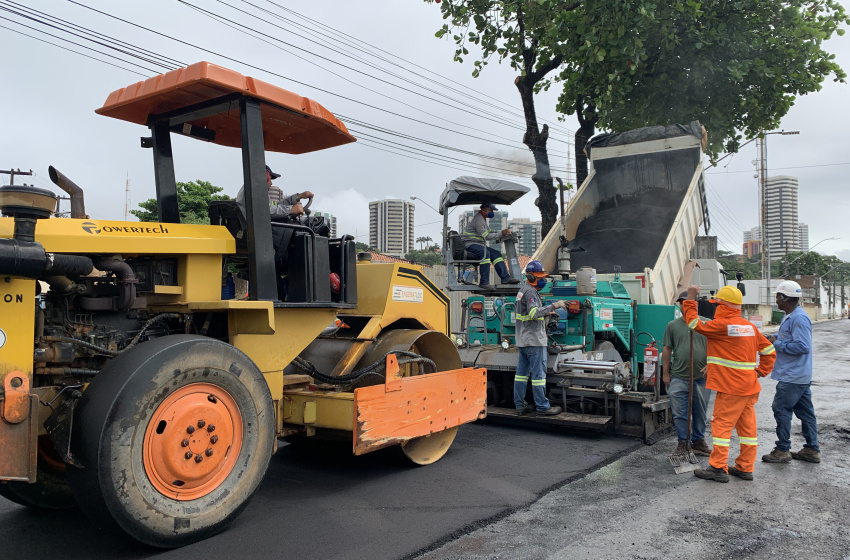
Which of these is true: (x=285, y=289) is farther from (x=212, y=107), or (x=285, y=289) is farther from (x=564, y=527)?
(x=564, y=527)

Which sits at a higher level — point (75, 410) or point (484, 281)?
point (484, 281)

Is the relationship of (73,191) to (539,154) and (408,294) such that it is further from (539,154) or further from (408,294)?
(539,154)

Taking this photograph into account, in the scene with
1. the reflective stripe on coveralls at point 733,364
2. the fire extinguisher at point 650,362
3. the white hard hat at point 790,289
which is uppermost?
the white hard hat at point 790,289

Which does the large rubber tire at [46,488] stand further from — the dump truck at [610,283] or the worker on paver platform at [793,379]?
the worker on paver platform at [793,379]

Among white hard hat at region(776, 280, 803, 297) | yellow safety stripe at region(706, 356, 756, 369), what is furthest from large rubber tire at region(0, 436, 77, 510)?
white hard hat at region(776, 280, 803, 297)

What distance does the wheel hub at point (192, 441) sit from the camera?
10.4 ft

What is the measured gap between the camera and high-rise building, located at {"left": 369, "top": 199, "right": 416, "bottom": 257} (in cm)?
4281

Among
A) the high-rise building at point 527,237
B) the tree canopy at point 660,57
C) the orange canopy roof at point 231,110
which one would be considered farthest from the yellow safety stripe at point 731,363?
the tree canopy at point 660,57

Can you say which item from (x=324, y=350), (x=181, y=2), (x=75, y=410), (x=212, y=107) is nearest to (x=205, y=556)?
(x=75, y=410)

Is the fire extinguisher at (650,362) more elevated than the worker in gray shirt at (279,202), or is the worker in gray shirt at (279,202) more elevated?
the worker in gray shirt at (279,202)

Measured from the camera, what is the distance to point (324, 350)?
5.07 m

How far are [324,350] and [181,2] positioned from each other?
6326 mm

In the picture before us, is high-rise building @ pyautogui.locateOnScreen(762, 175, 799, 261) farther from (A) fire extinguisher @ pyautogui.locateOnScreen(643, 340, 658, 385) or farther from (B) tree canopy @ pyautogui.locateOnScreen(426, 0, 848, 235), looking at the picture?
(A) fire extinguisher @ pyautogui.locateOnScreen(643, 340, 658, 385)

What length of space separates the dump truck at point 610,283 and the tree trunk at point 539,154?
216 centimetres
